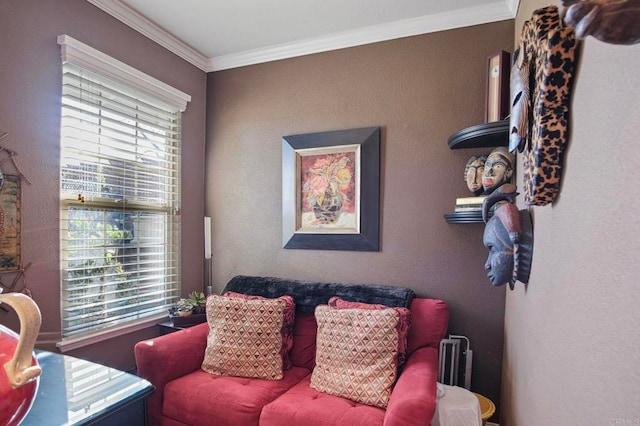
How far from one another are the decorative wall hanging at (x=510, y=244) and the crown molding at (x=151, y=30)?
2516mm

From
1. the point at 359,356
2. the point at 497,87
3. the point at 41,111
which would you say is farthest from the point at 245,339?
the point at 497,87

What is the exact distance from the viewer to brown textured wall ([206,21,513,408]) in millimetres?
2297

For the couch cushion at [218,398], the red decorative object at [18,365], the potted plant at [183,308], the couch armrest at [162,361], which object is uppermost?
the red decorative object at [18,365]

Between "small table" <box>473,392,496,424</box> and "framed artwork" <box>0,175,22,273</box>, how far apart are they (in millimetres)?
2573

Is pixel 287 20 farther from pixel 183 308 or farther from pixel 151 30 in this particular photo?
pixel 183 308

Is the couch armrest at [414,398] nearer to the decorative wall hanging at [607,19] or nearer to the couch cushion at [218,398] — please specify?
the couch cushion at [218,398]

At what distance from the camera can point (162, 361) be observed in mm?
1987

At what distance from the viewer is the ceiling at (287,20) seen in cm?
225

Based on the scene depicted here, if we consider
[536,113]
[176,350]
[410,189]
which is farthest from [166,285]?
[536,113]

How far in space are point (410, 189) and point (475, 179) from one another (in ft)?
1.43

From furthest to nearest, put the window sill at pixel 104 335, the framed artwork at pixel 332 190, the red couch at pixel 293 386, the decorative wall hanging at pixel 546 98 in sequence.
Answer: the framed artwork at pixel 332 190 → the window sill at pixel 104 335 → the red couch at pixel 293 386 → the decorative wall hanging at pixel 546 98

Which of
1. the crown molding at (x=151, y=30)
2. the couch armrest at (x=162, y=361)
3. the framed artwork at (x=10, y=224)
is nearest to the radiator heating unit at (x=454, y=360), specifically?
the couch armrest at (x=162, y=361)

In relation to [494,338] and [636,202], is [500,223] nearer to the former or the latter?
[636,202]

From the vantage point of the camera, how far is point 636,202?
609mm
